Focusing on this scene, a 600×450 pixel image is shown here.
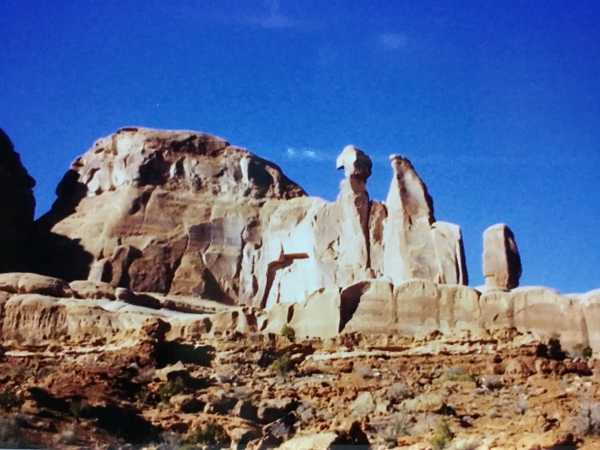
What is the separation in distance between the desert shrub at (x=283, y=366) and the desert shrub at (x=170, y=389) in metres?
2.43

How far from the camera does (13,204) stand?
43438 millimetres

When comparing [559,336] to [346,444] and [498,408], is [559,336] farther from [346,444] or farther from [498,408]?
[346,444]

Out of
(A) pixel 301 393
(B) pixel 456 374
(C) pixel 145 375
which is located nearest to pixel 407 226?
(B) pixel 456 374

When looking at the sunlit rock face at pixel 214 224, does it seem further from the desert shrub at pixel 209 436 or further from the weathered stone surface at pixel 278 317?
the desert shrub at pixel 209 436

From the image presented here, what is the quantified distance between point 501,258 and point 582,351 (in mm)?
7029

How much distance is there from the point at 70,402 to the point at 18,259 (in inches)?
1141

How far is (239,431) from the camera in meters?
12.9

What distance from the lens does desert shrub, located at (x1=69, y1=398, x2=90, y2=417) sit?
1368 centimetres

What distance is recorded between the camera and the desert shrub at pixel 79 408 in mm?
13680

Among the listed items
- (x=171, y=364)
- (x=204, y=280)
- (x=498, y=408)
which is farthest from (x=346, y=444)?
(x=204, y=280)

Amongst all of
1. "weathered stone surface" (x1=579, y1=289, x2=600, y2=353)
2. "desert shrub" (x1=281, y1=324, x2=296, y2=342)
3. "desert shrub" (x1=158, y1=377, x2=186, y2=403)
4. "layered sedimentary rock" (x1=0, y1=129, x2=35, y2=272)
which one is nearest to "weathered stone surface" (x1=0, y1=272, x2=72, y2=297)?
"desert shrub" (x1=281, y1=324, x2=296, y2=342)

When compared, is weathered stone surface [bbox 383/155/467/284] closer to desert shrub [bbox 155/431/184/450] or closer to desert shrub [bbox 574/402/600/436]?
desert shrub [bbox 574/402/600/436]

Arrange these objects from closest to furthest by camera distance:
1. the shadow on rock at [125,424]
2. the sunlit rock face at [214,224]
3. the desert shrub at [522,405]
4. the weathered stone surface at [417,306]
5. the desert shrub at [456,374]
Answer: the shadow on rock at [125,424] < the desert shrub at [522,405] < the desert shrub at [456,374] < the weathered stone surface at [417,306] < the sunlit rock face at [214,224]

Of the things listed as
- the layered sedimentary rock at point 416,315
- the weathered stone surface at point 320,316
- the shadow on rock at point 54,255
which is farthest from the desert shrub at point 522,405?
the shadow on rock at point 54,255
